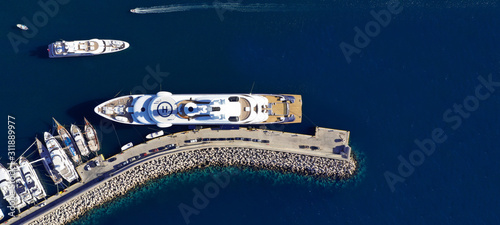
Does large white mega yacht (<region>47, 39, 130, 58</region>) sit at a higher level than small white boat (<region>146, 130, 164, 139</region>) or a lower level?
higher

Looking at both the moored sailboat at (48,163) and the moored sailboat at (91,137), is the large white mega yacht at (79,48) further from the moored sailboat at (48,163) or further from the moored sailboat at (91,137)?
the moored sailboat at (48,163)

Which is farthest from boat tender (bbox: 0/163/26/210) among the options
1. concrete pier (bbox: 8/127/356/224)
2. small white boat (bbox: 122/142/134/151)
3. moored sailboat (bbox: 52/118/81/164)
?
small white boat (bbox: 122/142/134/151)

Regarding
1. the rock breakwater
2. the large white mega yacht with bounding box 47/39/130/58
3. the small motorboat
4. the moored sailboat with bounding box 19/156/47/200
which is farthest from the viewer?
the small motorboat

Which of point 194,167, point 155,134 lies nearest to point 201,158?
point 194,167

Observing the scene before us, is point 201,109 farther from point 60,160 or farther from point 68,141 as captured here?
point 60,160

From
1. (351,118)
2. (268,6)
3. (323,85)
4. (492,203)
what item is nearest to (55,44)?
(268,6)

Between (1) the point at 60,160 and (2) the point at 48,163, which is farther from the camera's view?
(2) the point at 48,163

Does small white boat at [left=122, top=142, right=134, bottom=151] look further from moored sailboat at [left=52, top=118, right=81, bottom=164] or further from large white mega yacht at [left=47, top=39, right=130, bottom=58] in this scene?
large white mega yacht at [left=47, top=39, right=130, bottom=58]
